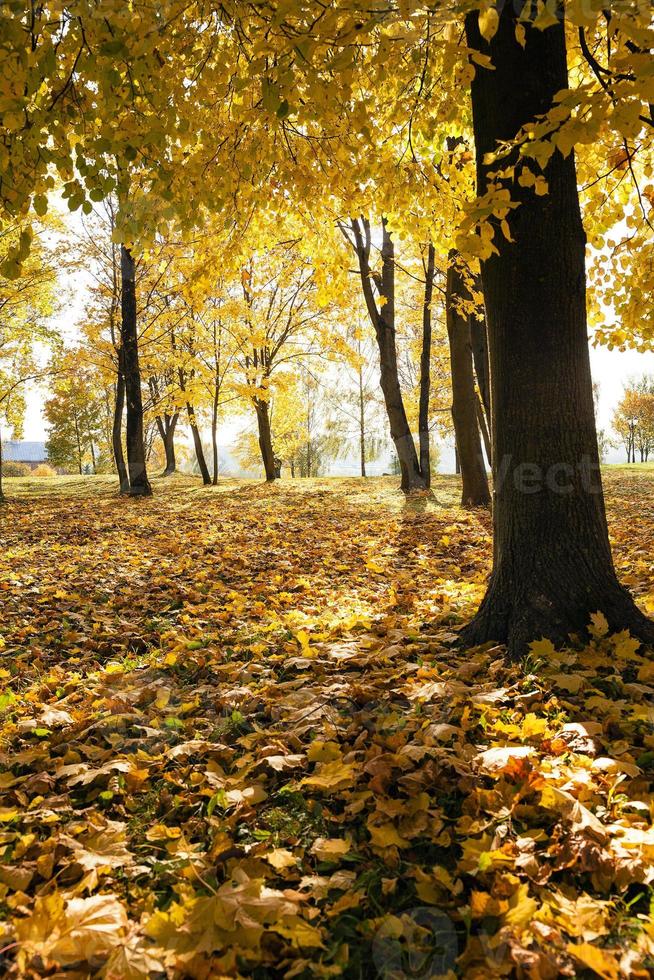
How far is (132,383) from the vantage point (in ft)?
46.2

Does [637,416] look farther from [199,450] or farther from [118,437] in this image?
[118,437]

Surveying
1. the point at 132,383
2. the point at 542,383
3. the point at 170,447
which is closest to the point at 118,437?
the point at 170,447

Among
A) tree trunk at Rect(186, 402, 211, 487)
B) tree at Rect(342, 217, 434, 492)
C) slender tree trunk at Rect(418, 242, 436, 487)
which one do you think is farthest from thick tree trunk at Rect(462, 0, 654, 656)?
tree trunk at Rect(186, 402, 211, 487)

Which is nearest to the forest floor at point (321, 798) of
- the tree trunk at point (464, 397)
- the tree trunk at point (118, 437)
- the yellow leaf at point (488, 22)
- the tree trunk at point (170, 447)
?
the yellow leaf at point (488, 22)

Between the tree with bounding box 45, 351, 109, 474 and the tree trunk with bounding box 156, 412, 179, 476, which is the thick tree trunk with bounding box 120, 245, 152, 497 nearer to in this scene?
the tree trunk with bounding box 156, 412, 179, 476

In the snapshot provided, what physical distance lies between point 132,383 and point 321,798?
526 inches

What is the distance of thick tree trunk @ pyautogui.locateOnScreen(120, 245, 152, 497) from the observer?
14.1 metres

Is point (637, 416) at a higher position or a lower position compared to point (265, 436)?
higher

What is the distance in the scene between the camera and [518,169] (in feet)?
11.9

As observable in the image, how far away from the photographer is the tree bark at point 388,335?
13.1 metres

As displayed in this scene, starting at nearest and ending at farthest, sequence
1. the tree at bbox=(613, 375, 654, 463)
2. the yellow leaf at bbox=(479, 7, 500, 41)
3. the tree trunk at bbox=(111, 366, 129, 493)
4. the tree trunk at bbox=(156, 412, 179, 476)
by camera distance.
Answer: the yellow leaf at bbox=(479, 7, 500, 41) < the tree trunk at bbox=(111, 366, 129, 493) < the tree trunk at bbox=(156, 412, 179, 476) < the tree at bbox=(613, 375, 654, 463)

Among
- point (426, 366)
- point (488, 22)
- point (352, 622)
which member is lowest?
point (352, 622)

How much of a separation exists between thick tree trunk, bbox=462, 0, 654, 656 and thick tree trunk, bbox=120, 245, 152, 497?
11961 millimetres

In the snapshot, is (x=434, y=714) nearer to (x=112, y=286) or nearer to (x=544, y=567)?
(x=544, y=567)
